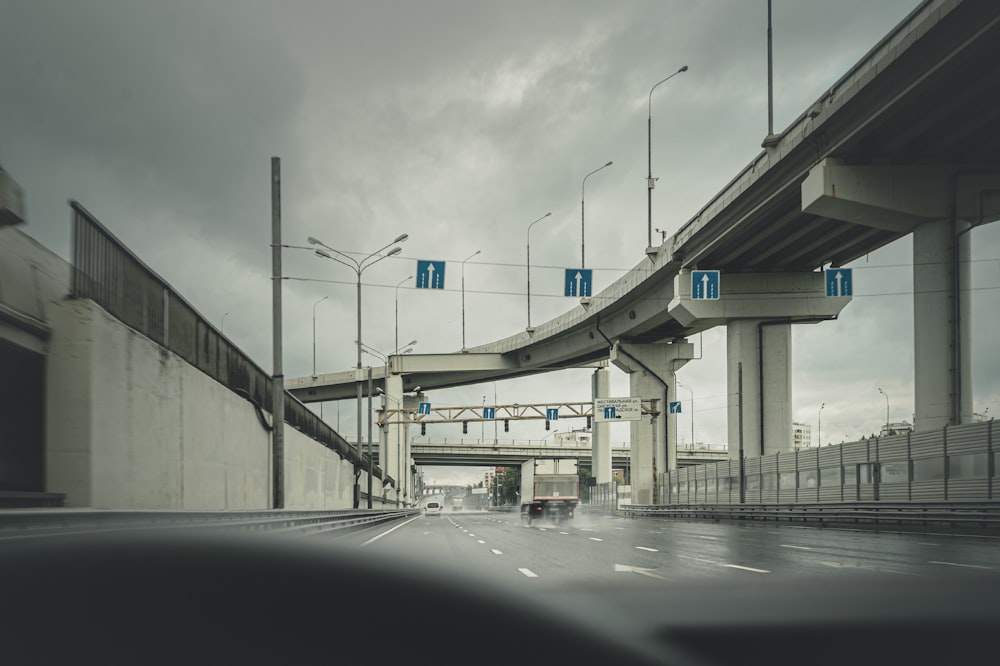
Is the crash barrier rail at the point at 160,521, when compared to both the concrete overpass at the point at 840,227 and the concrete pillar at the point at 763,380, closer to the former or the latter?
the concrete overpass at the point at 840,227

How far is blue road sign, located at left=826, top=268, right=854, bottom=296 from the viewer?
29.9m

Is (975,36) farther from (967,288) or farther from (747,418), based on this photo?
(747,418)

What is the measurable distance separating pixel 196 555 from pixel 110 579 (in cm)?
10

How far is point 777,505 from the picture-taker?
36.7m

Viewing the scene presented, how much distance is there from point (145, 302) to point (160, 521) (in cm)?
1118

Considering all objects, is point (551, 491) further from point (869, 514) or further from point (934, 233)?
point (934, 233)

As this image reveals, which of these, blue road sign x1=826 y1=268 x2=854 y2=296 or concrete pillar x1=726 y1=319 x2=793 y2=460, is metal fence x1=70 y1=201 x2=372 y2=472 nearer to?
blue road sign x1=826 y1=268 x2=854 y2=296

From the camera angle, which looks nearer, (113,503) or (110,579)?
(110,579)

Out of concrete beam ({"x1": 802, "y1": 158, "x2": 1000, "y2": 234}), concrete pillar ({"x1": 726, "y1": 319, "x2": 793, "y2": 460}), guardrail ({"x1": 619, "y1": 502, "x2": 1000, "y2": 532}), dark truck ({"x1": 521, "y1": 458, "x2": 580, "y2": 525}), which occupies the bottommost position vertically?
dark truck ({"x1": 521, "y1": 458, "x2": 580, "y2": 525})

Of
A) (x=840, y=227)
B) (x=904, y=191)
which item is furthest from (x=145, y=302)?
(x=840, y=227)

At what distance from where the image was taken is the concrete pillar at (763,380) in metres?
42.2

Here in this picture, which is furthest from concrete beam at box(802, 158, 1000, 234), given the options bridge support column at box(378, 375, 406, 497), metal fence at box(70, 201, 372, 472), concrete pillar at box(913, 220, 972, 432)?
bridge support column at box(378, 375, 406, 497)

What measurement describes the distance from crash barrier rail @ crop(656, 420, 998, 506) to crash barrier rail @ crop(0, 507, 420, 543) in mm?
18110

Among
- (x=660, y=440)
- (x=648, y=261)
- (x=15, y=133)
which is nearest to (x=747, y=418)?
(x=648, y=261)
